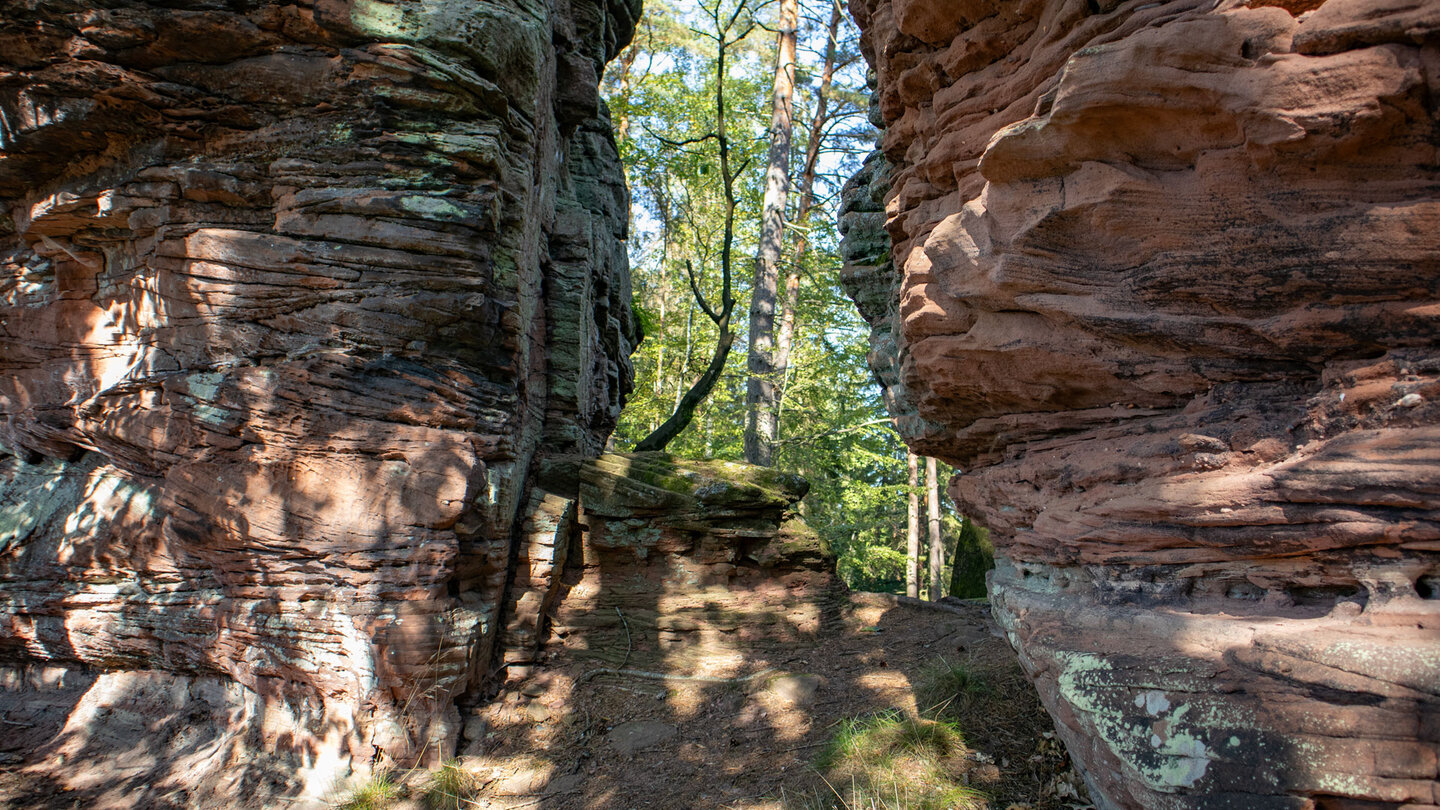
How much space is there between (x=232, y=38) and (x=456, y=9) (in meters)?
1.96

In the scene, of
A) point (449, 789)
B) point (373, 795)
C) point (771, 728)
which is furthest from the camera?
point (771, 728)

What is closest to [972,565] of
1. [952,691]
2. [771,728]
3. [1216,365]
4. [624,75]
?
[952,691]

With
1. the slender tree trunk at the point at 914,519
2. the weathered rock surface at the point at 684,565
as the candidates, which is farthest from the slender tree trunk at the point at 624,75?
the weathered rock surface at the point at 684,565

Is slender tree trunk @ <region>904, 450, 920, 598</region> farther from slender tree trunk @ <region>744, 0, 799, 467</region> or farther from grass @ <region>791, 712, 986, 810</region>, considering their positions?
grass @ <region>791, 712, 986, 810</region>

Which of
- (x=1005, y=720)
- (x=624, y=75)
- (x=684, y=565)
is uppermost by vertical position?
(x=624, y=75)

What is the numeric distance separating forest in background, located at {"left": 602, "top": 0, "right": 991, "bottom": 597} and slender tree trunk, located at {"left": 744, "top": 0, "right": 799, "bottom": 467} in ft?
0.77

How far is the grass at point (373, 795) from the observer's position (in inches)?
222

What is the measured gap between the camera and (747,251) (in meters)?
19.4

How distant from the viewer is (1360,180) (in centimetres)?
333

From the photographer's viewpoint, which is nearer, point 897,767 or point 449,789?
point 897,767

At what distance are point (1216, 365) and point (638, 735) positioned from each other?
5373 mm

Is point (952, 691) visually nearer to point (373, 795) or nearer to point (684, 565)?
point (684, 565)

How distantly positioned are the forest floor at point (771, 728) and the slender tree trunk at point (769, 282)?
531cm

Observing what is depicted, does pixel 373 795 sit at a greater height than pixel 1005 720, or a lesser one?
lesser
